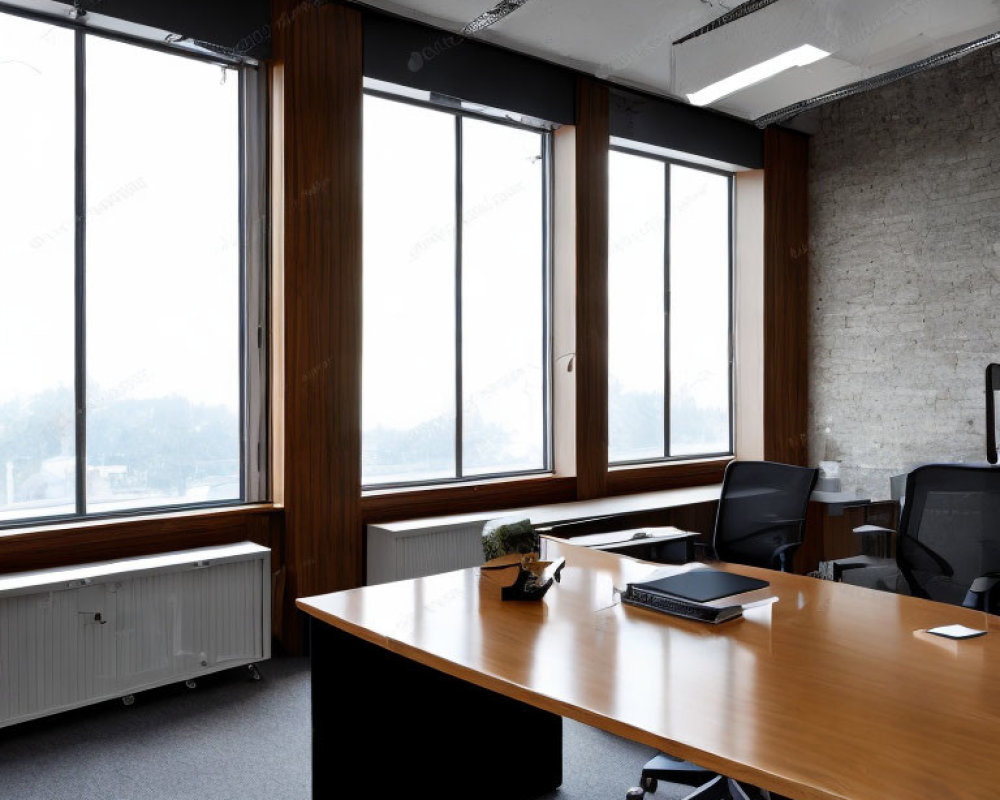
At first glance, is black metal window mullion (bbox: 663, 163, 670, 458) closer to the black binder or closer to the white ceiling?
the white ceiling

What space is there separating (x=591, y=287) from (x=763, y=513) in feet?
7.04

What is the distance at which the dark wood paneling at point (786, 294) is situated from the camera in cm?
664

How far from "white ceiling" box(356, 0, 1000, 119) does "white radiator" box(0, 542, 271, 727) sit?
3075mm

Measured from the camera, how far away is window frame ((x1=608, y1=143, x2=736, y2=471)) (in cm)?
620

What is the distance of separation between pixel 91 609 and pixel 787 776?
3.05 m

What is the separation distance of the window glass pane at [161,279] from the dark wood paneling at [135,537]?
20 cm

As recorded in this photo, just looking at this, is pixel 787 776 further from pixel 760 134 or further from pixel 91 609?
pixel 760 134

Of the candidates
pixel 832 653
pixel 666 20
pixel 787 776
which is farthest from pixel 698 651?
pixel 666 20

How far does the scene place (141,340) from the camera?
164 inches

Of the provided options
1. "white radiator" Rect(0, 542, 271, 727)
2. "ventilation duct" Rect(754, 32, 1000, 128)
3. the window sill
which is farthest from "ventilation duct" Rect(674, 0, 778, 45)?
"white radiator" Rect(0, 542, 271, 727)

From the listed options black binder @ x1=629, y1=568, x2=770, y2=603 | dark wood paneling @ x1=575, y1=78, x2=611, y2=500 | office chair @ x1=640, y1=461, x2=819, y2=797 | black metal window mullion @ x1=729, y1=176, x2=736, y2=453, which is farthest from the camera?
black metal window mullion @ x1=729, y1=176, x2=736, y2=453

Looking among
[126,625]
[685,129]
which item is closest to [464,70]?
[685,129]

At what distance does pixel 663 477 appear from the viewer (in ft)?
20.1

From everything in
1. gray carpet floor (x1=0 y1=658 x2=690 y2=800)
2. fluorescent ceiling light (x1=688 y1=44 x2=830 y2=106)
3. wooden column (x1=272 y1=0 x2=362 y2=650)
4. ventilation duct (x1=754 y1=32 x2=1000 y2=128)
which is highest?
ventilation duct (x1=754 y1=32 x2=1000 y2=128)
